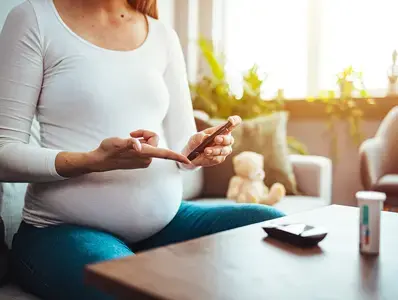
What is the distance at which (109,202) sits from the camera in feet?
3.40

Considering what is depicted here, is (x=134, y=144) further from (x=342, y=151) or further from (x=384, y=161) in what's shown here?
(x=342, y=151)

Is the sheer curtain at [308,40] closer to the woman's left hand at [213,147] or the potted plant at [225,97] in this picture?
the potted plant at [225,97]

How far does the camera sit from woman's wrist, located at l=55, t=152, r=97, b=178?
0.98 metres

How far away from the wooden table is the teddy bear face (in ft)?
3.99

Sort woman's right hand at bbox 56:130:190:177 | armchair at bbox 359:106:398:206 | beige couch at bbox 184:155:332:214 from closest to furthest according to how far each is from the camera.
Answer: woman's right hand at bbox 56:130:190:177 → beige couch at bbox 184:155:332:214 → armchair at bbox 359:106:398:206

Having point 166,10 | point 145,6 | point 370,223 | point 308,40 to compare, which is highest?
point 166,10

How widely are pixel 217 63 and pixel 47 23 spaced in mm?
2103

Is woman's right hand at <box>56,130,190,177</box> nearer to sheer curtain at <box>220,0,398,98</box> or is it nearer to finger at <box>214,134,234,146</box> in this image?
finger at <box>214,134,234,146</box>

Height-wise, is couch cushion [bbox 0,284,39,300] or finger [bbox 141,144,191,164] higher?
finger [bbox 141,144,191,164]

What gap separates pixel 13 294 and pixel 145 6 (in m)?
0.79

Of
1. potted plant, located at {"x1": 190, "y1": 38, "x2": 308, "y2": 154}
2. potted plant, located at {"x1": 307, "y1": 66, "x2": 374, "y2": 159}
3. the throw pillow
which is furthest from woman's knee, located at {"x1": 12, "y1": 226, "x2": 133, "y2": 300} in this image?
potted plant, located at {"x1": 307, "y1": 66, "x2": 374, "y2": 159}

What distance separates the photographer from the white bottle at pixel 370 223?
2.64 ft

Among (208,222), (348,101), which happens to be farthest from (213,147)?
(348,101)

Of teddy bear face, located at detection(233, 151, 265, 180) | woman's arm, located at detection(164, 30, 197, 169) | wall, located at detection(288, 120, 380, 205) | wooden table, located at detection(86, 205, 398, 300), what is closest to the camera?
wooden table, located at detection(86, 205, 398, 300)
